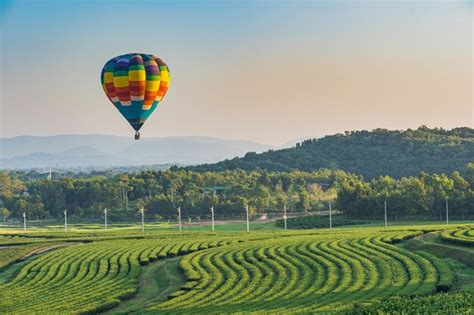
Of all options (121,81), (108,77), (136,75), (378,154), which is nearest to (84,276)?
(121,81)

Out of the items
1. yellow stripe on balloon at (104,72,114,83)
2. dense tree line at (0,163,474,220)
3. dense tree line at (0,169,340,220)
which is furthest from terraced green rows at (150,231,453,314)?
dense tree line at (0,169,340,220)

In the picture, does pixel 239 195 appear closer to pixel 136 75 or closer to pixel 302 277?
pixel 136 75

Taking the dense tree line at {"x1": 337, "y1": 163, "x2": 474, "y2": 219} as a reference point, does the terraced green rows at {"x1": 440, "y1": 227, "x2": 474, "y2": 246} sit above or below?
below

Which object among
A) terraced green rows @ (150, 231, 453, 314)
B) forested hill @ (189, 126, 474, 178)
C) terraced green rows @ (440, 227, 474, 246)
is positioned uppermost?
forested hill @ (189, 126, 474, 178)

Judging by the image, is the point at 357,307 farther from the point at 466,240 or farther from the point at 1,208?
the point at 1,208

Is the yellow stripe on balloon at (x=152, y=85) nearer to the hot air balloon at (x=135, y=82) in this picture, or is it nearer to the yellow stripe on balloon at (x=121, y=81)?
the hot air balloon at (x=135, y=82)

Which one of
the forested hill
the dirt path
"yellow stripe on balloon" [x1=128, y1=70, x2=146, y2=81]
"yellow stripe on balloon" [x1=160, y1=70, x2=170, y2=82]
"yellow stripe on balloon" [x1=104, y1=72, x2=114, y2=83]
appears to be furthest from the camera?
the forested hill

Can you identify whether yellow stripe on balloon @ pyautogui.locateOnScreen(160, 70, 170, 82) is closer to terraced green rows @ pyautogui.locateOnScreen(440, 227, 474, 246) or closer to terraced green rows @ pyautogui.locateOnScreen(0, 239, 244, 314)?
terraced green rows @ pyautogui.locateOnScreen(0, 239, 244, 314)

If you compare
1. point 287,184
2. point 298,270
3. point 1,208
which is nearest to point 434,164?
point 287,184
